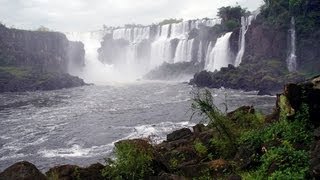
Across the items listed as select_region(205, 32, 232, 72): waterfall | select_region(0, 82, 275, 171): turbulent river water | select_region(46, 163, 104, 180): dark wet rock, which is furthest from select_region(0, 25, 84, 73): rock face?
select_region(46, 163, 104, 180): dark wet rock

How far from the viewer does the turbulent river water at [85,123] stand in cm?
3988

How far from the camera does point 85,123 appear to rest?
5650cm

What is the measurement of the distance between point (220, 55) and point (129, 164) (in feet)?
311

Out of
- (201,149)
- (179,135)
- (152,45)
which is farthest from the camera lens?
(152,45)

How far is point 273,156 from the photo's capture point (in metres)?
15.8

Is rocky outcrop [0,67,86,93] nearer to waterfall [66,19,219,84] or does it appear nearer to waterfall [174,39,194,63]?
waterfall [66,19,219,84]

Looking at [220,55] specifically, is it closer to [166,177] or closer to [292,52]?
[292,52]

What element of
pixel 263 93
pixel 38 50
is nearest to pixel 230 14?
pixel 263 93

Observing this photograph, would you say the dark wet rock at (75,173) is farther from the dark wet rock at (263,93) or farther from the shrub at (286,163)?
the dark wet rock at (263,93)

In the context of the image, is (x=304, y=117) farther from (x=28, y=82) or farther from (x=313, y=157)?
(x=28, y=82)

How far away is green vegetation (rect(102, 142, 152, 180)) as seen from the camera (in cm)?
1845

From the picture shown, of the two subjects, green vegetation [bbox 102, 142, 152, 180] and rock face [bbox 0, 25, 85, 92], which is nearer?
green vegetation [bbox 102, 142, 152, 180]

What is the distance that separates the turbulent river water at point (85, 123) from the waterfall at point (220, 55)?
2900cm

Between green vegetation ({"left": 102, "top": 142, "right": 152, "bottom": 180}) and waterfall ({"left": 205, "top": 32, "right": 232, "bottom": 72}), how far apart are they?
301 feet
